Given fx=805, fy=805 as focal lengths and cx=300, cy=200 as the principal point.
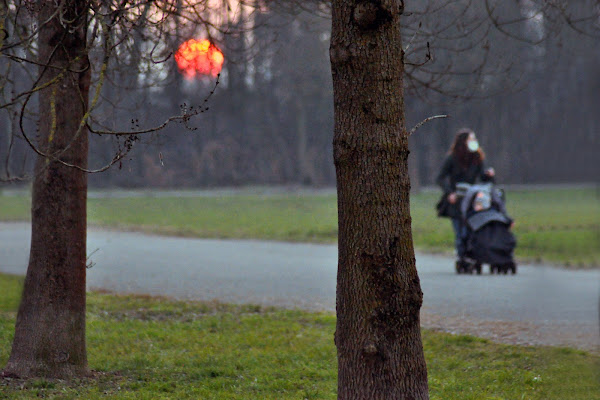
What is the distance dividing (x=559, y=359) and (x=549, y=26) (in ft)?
8.68

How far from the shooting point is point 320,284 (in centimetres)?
1080

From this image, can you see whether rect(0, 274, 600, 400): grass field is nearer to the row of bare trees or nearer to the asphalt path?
the row of bare trees

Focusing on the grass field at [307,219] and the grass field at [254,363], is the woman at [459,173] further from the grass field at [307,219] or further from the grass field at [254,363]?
the grass field at [254,363]

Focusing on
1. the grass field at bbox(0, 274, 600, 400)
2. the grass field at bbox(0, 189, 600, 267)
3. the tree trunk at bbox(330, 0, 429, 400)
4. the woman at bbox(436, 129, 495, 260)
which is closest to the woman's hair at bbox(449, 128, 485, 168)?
the woman at bbox(436, 129, 495, 260)

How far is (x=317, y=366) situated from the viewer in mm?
6145

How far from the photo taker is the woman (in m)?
11.1

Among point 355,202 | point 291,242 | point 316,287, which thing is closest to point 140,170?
point 291,242

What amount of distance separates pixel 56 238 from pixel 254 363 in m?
1.79

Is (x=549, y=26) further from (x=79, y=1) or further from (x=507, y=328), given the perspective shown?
(x=79, y=1)

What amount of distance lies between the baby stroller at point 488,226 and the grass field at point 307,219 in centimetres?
108

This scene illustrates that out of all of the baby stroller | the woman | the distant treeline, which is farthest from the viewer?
the distant treeline

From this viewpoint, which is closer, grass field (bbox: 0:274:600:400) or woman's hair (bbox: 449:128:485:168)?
grass field (bbox: 0:274:600:400)

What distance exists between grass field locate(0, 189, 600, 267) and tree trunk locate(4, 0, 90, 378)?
13.7ft

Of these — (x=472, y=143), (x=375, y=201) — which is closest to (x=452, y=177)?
(x=472, y=143)
